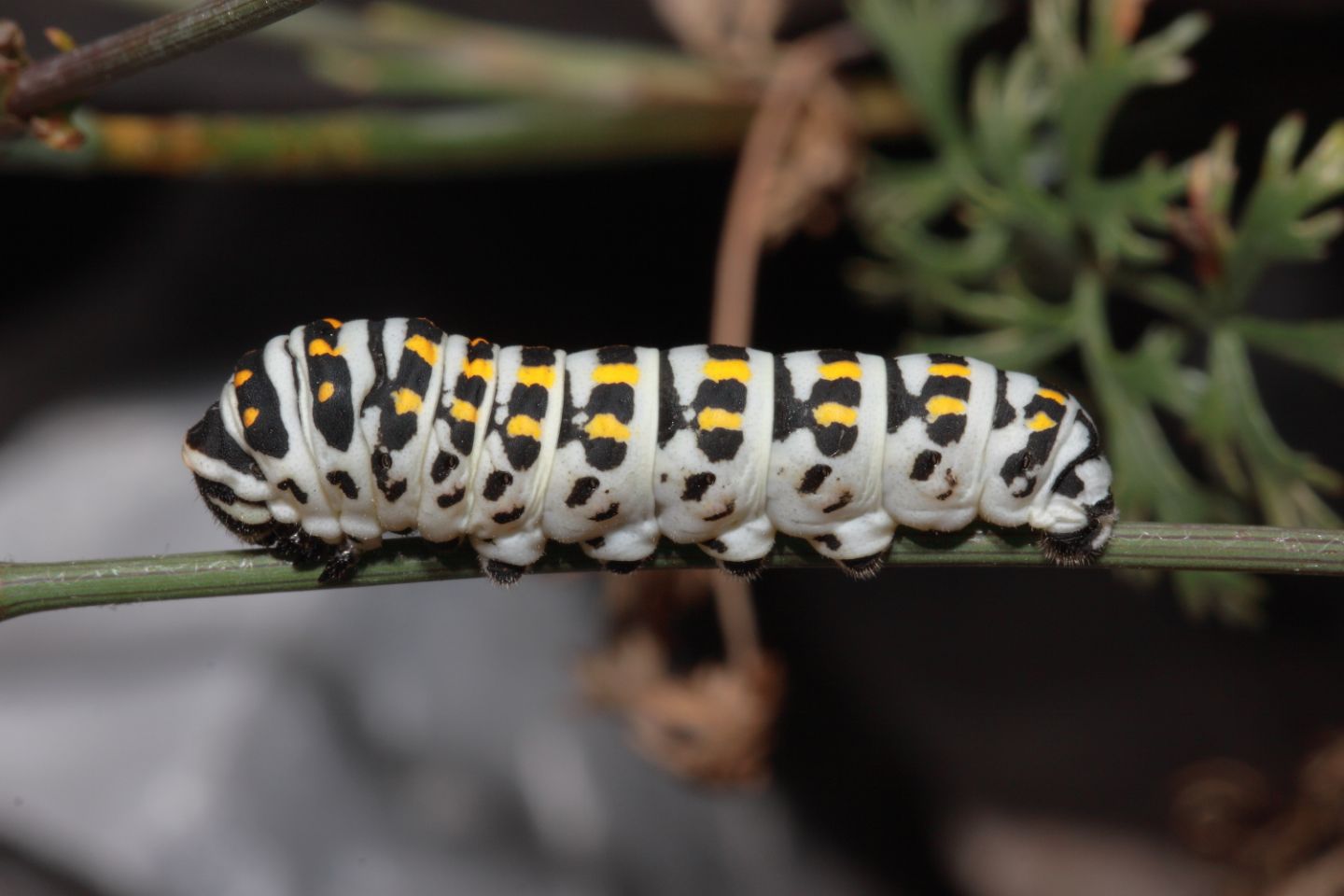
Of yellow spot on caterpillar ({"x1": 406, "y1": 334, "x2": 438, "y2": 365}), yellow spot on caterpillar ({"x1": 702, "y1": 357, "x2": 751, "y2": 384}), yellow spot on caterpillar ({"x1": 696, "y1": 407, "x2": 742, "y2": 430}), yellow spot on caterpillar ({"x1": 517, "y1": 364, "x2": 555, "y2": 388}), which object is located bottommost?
yellow spot on caterpillar ({"x1": 696, "y1": 407, "x2": 742, "y2": 430})

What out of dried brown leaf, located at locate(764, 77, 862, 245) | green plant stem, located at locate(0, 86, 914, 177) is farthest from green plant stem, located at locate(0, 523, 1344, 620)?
dried brown leaf, located at locate(764, 77, 862, 245)

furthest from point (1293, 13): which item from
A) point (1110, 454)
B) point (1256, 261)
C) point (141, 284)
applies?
point (141, 284)

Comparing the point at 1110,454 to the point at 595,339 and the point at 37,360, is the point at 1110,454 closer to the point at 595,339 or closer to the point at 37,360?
the point at 595,339

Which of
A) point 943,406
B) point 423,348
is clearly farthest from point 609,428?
point 943,406

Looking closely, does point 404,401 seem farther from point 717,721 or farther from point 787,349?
point 787,349

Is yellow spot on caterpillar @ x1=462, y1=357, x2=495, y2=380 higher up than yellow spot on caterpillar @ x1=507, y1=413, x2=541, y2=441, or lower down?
higher up

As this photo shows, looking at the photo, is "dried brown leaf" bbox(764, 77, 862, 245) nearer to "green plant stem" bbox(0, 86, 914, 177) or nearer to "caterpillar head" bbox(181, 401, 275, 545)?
"green plant stem" bbox(0, 86, 914, 177)
